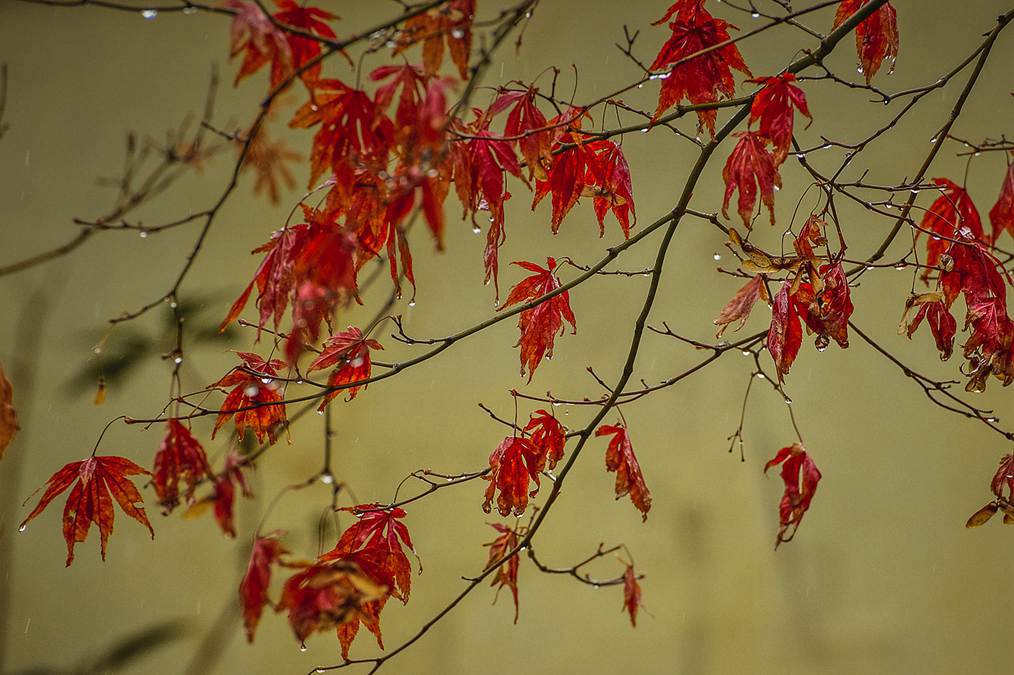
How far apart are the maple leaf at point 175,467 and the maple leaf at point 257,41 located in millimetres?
397

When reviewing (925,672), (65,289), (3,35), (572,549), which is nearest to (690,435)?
(572,549)

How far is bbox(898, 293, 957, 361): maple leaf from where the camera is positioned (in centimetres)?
137

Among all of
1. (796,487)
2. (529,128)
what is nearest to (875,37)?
(529,128)

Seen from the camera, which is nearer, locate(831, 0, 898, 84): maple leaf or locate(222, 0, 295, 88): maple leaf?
locate(222, 0, 295, 88): maple leaf

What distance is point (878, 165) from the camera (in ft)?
7.07

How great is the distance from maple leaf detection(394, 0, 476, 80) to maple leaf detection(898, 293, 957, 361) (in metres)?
0.80

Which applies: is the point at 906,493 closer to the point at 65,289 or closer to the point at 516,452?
the point at 516,452

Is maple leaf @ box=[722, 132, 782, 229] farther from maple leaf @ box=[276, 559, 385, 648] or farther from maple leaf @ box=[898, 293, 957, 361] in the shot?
maple leaf @ box=[276, 559, 385, 648]

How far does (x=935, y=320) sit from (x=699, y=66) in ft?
1.81

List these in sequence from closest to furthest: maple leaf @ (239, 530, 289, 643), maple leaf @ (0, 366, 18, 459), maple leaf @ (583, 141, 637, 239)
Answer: maple leaf @ (239, 530, 289, 643), maple leaf @ (0, 366, 18, 459), maple leaf @ (583, 141, 637, 239)

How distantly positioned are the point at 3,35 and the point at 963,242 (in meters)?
2.39

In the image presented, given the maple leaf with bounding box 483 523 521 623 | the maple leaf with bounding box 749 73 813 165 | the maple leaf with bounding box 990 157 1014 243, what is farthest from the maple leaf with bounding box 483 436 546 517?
the maple leaf with bounding box 990 157 1014 243

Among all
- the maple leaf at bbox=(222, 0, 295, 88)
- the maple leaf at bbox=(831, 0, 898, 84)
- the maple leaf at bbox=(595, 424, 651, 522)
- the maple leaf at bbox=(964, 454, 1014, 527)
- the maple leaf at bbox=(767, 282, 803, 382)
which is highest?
the maple leaf at bbox=(831, 0, 898, 84)

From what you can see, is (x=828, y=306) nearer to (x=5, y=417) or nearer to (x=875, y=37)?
(x=875, y=37)
